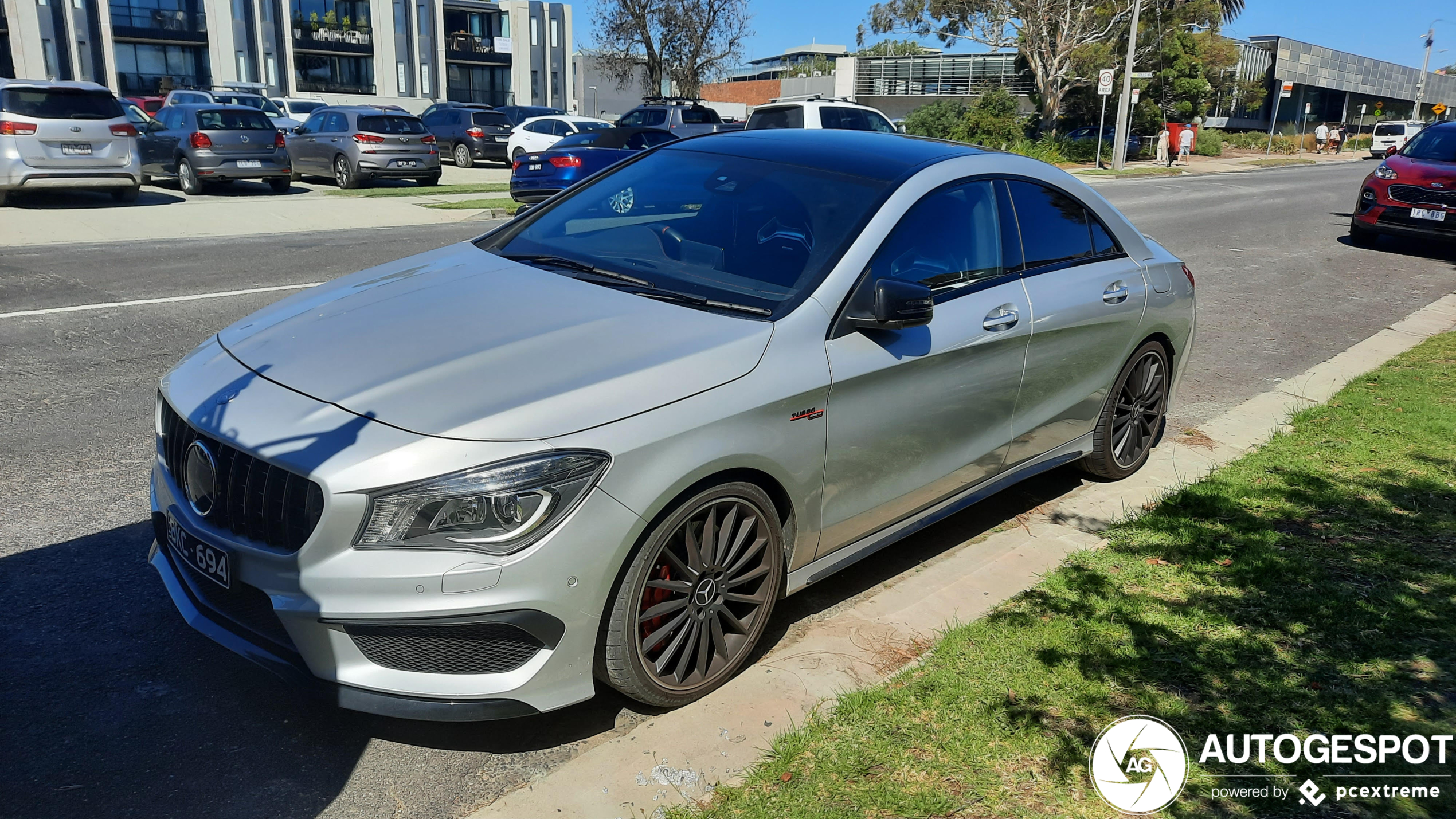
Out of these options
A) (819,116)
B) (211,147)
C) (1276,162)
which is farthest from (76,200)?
(1276,162)

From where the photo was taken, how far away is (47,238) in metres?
12.8

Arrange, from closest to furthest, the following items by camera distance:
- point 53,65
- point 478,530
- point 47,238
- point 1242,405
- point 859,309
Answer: point 478,530, point 859,309, point 1242,405, point 47,238, point 53,65

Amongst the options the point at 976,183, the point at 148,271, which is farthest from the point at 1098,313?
the point at 148,271

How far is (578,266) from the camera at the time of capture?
409 cm

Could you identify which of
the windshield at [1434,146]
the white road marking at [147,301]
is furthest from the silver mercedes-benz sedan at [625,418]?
the windshield at [1434,146]

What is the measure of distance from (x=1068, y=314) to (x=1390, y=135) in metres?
65.7

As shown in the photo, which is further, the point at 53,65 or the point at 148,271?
the point at 53,65

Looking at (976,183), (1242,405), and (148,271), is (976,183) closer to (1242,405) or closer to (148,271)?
(1242,405)

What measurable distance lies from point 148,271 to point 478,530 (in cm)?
936

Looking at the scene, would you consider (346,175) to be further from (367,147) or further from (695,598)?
(695,598)

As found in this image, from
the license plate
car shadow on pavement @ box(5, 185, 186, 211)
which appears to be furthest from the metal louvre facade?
the license plate

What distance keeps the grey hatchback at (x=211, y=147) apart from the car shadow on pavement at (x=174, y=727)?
54.3 feet

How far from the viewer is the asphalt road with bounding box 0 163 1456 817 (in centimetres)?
296

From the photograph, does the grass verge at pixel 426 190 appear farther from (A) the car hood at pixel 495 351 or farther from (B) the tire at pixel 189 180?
(A) the car hood at pixel 495 351
